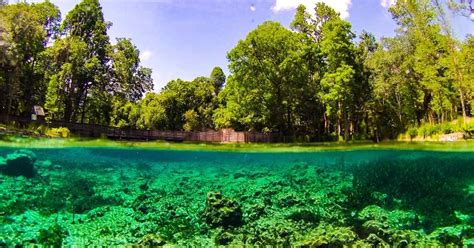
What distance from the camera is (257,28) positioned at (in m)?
40.2

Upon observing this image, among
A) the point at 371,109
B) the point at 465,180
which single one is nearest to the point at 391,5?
the point at 371,109

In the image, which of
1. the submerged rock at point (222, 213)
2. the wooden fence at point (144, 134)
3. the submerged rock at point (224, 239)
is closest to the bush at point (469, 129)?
the wooden fence at point (144, 134)

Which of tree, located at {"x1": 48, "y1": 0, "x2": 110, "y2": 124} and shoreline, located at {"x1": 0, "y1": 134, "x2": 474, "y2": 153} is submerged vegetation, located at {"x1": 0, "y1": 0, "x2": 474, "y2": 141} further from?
shoreline, located at {"x1": 0, "y1": 134, "x2": 474, "y2": 153}

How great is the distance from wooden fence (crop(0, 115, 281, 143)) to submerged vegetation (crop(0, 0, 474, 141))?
165 centimetres

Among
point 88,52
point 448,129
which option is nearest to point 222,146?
point 448,129

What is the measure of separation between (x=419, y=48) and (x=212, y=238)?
31.1 meters

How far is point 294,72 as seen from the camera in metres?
39.1

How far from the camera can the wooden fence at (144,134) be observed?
3227cm

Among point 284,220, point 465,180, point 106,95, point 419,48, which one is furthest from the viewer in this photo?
point 106,95

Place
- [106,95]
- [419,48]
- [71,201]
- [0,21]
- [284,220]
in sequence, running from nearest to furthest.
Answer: [284,220] → [71,201] → [0,21] → [419,48] → [106,95]

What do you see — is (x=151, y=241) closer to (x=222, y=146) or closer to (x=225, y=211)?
(x=225, y=211)

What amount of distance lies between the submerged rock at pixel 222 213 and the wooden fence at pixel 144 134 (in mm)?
20796

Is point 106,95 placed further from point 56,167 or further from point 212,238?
point 212,238

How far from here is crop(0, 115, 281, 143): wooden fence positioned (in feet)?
106
